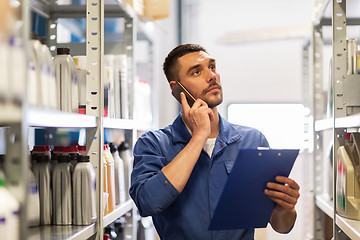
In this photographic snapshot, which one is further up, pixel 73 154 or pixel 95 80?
pixel 95 80

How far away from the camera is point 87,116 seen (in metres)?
1.81

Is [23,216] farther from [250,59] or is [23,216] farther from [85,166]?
[250,59]

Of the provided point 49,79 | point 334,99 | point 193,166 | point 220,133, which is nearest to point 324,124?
point 334,99

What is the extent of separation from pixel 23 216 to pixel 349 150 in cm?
150

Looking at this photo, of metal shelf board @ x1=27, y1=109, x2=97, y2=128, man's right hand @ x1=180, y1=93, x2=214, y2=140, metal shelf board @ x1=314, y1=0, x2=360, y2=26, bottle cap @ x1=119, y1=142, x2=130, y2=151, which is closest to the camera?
metal shelf board @ x1=27, y1=109, x2=97, y2=128

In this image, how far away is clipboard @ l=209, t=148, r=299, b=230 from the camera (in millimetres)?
1440

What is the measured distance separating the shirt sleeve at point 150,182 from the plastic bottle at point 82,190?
0.63ft

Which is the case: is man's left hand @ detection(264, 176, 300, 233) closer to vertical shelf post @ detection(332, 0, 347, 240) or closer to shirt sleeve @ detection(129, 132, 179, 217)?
shirt sleeve @ detection(129, 132, 179, 217)

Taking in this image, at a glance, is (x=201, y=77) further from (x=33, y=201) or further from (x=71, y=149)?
(x=33, y=201)

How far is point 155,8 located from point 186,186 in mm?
1694

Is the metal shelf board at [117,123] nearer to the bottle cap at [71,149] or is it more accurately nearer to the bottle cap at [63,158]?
the bottle cap at [71,149]

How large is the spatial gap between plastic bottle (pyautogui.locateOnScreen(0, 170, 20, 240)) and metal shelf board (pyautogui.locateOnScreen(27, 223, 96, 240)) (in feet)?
1.41

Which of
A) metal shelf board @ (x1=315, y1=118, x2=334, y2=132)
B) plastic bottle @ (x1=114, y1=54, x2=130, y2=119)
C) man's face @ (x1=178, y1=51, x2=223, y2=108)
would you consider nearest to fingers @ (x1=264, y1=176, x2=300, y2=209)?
man's face @ (x1=178, y1=51, x2=223, y2=108)

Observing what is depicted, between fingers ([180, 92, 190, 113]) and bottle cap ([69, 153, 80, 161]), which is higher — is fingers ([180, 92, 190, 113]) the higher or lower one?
the higher one
